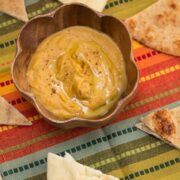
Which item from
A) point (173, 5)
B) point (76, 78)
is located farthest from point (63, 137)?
point (173, 5)

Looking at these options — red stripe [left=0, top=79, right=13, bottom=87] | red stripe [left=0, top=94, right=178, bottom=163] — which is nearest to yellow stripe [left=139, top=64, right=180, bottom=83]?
red stripe [left=0, top=94, right=178, bottom=163]

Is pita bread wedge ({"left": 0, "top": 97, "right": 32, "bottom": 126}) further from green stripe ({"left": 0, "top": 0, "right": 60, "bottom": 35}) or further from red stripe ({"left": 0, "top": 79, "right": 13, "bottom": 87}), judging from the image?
green stripe ({"left": 0, "top": 0, "right": 60, "bottom": 35})

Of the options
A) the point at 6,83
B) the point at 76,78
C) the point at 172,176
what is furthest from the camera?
the point at 6,83

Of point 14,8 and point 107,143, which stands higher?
point 14,8

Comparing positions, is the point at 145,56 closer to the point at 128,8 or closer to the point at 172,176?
the point at 128,8

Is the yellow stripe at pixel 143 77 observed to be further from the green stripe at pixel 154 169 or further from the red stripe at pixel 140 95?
the green stripe at pixel 154 169

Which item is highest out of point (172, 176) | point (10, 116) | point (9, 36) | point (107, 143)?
point (9, 36)

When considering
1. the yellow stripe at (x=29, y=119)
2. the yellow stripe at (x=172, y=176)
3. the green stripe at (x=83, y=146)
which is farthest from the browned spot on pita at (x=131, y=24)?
the yellow stripe at (x=172, y=176)
